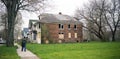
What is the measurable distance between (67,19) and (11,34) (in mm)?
24830

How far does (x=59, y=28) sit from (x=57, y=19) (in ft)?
7.57

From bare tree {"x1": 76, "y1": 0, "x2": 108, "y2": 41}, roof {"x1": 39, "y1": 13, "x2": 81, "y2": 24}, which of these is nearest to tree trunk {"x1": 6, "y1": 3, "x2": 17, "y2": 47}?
roof {"x1": 39, "y1": 13, "x2": 81, "y2": 24}

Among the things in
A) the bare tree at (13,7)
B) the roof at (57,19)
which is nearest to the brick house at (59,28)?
the roof at (57,19)

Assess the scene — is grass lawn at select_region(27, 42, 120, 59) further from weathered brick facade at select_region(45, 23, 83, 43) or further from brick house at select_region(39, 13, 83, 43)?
weathered brick facade at select_region(45, 23, 83, 43)

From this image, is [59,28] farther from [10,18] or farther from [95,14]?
[10,18]

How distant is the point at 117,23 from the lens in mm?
60344

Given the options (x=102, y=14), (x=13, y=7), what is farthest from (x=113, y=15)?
(x=13, y=7)

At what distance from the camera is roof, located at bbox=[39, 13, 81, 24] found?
57.8 metres

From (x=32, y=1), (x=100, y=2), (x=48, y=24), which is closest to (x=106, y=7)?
(x=100, y=2)

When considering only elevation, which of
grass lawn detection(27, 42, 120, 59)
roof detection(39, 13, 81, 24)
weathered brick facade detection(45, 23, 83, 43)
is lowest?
grass lawn detection(27, 42, 120, 59)

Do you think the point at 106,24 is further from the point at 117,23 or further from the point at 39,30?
the point at 39,30

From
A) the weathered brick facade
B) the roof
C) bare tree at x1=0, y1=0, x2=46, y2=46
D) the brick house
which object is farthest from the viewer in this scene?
the roof

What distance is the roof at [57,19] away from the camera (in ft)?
190

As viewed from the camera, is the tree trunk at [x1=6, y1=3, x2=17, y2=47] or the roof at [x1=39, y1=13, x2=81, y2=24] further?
the roof at [x1=39, y1=13, x2=81, y2=24]
